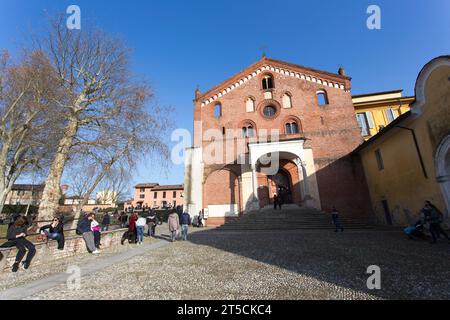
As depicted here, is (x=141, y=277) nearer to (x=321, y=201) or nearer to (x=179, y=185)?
(x=321, y=201)

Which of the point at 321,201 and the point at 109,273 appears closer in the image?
the point at 109,273

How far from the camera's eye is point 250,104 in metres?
21.8

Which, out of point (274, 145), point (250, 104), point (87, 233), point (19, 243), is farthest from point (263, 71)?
point (19, 243)

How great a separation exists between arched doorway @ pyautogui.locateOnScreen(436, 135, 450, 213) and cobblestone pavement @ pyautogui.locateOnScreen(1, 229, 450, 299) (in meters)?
3.57

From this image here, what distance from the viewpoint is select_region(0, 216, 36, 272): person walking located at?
229 inches

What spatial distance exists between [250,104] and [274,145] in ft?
21.0

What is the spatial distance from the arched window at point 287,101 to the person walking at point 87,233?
19.1 m

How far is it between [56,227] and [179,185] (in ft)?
197

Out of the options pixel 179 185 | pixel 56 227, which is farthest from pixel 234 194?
pixel 179 185

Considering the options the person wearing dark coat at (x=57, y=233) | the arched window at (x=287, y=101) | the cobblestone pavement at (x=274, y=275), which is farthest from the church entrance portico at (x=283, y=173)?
the person wearing dark coat at (x=57, y=233)

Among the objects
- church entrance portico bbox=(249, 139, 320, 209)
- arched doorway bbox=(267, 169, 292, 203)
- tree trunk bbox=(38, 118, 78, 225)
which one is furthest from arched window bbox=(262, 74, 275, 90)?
tree trunk bbox=(38, 118, 78, 225)

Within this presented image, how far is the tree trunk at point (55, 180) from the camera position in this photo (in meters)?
10.7

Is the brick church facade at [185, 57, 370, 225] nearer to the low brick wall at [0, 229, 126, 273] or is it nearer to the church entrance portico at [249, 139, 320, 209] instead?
the church entrance portico at [249, 139, 320, 209]
